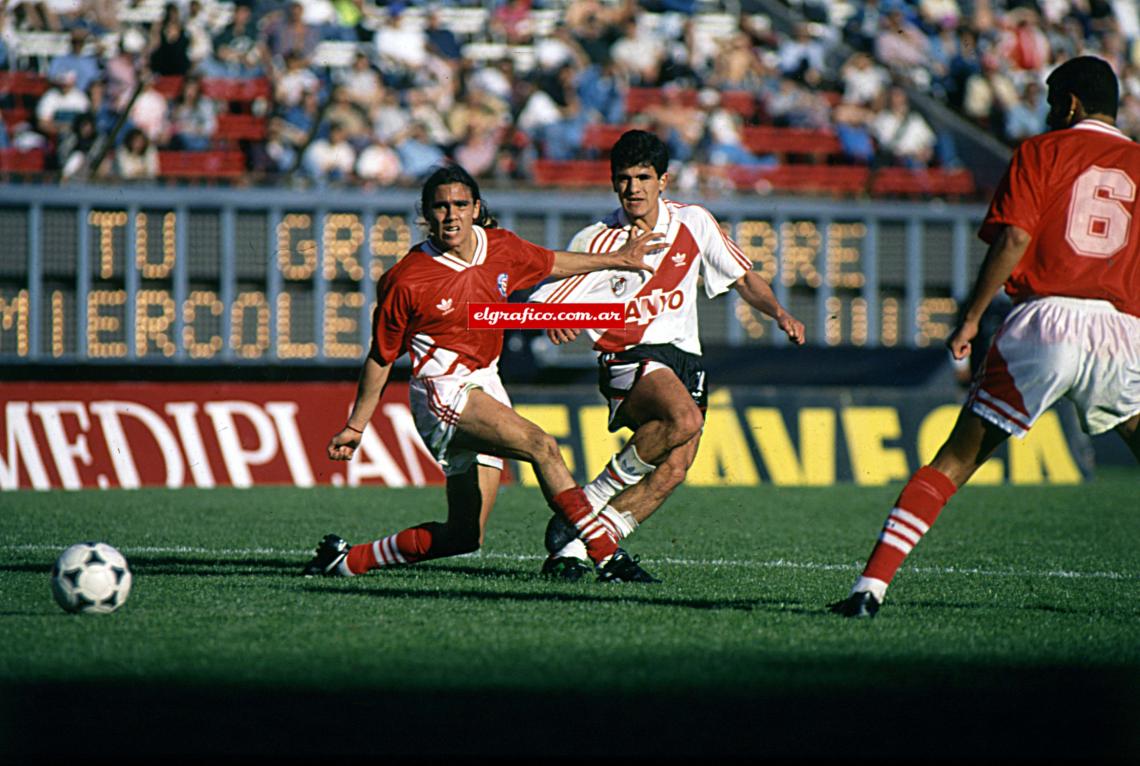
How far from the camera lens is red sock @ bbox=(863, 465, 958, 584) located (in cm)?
629

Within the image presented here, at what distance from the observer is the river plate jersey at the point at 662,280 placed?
8281mm

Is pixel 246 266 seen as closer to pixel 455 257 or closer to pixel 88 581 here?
pixel 455 257

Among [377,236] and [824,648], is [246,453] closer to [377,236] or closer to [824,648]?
[377,236]

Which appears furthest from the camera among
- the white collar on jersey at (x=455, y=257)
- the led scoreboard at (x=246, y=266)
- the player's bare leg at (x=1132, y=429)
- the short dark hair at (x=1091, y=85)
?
the led scoreboard at (x=246, y=266)

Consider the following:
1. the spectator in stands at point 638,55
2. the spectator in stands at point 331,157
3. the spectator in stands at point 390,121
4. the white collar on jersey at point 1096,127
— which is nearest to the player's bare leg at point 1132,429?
the white collar on jersey at point 1096,127

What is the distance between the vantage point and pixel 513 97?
18.2 meters

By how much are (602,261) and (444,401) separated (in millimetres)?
1040

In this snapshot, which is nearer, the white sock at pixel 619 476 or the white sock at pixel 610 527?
the white sock at pixel 610 527

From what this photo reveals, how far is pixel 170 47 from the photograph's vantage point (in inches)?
689

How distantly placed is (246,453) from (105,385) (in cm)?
134

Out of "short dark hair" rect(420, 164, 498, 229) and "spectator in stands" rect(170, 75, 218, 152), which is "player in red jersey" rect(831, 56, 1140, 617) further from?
"spectator in stands" rect(170, 75, 218, 152)

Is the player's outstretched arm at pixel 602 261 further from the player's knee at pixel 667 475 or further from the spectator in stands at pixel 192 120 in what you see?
the spectator in stands at pixel 192 120

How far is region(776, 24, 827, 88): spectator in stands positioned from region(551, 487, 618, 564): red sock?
12.7 meters

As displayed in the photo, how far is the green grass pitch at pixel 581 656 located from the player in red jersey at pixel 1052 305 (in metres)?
0.56
